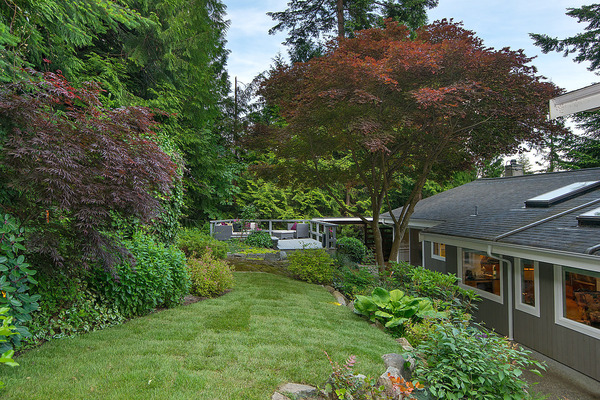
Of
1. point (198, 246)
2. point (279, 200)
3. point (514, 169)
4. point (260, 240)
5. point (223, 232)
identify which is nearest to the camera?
point (198, 246)

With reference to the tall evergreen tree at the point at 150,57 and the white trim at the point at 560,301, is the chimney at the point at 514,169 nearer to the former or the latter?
the white trim at the point at 560,301

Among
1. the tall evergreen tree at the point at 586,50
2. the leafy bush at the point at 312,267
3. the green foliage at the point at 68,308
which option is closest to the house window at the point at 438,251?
the leafy bush at the point at 312,267

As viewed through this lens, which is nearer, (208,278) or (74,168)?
(74,168)

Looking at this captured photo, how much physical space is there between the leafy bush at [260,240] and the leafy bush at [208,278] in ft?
16.1

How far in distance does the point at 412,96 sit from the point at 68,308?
644 centimetres

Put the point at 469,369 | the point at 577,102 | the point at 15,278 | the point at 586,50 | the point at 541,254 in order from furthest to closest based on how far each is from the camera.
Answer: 1. the point at 586,50
2. the point at 577,102
3. the point at 541,254
4. the point at 469,369
5. the point at 15,278

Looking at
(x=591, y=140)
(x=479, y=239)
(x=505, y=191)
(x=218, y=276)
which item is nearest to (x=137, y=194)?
Result: (x=218, y=276)

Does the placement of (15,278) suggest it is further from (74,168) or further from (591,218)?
(591,218)

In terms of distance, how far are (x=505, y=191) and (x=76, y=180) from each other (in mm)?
11407

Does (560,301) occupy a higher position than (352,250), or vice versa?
(560,301)

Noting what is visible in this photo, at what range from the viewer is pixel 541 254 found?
530 cm

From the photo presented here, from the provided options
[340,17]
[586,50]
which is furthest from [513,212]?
[586,50]

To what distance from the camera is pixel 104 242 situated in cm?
339

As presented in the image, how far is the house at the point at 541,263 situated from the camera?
195 inches
